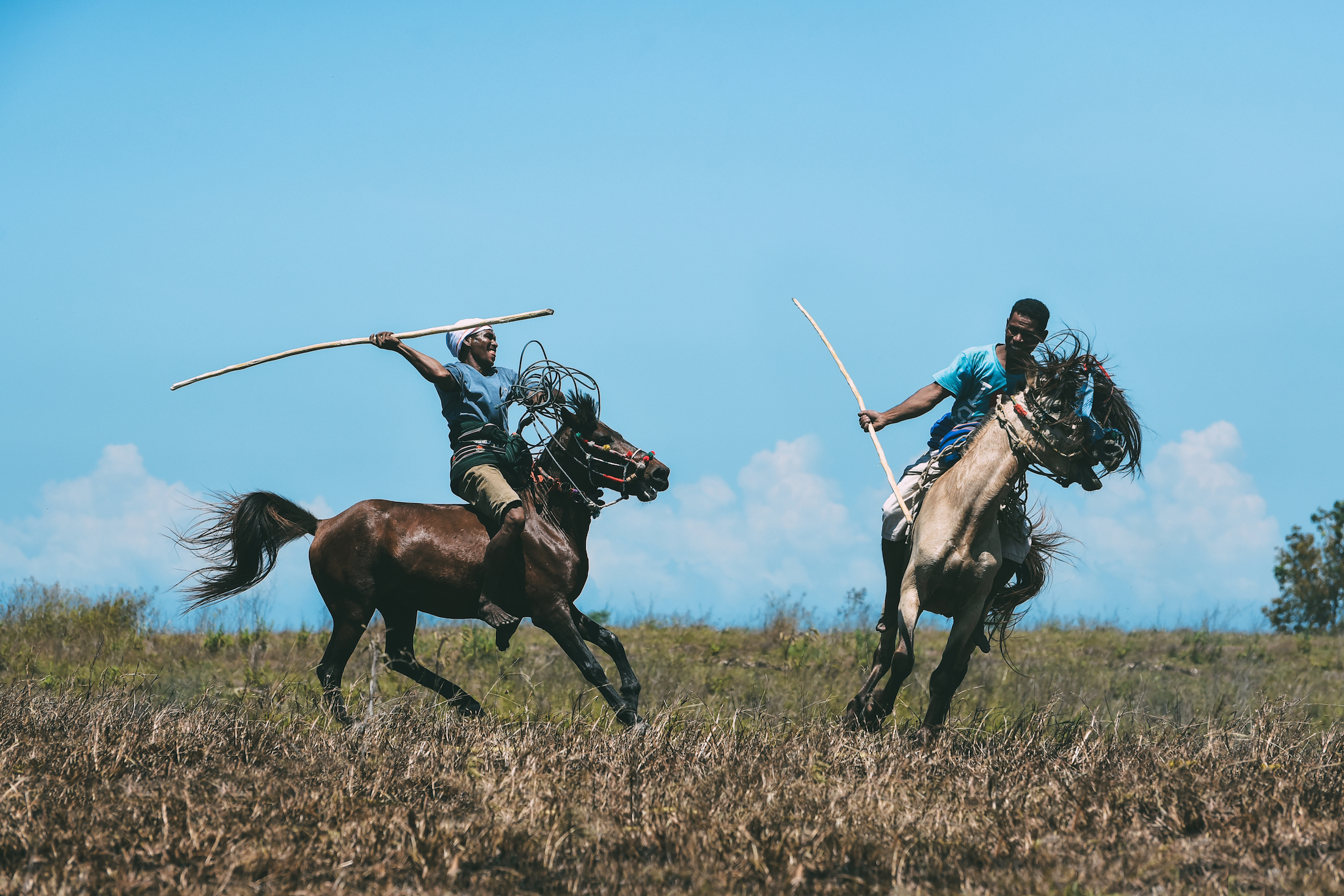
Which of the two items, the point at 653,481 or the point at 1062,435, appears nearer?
the point at 1062,435

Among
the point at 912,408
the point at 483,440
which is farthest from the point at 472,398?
the point at 912,408

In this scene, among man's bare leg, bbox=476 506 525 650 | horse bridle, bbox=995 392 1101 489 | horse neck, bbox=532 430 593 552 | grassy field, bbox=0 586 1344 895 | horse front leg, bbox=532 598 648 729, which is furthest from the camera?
horse neck, bbox=532 430 593 552

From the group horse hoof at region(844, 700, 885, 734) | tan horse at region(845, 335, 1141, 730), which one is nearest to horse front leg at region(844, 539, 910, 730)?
horse hoof at region(844, 700, 885, 734)

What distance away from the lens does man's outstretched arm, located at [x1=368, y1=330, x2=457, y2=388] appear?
7.95 meters

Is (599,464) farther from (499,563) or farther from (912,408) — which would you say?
(912,408)

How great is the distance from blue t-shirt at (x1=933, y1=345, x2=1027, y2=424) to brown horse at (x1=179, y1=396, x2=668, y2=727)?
2188mm

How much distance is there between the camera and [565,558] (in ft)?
26.5

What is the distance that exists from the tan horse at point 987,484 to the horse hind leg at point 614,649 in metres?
1.92

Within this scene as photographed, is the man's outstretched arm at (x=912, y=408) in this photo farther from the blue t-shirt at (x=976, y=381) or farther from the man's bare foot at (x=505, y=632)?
the man's bare foot at (x=505, y=632)

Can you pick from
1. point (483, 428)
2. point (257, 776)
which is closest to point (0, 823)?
point (257, 776)

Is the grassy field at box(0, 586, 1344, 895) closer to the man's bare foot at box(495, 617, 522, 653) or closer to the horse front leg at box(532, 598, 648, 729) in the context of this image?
the horse front leg at box(532, 598, 648, 729)

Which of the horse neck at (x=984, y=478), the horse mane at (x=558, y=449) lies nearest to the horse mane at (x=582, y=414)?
the horse mane at (x=558, y=449)

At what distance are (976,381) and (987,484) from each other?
3.70 ft

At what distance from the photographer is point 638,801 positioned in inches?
197
